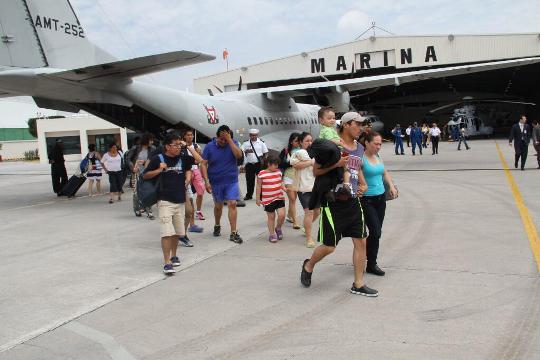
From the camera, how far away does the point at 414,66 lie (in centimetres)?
3584

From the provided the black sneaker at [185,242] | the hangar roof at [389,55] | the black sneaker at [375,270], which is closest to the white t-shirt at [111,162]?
the black sneaker at [185,242]

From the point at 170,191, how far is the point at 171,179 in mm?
154

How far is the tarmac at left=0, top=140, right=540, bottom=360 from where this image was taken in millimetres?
3812

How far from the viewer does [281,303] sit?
479 cm

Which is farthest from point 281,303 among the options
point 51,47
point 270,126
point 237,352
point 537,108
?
point 537,108

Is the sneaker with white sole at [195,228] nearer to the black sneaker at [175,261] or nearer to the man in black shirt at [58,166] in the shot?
the black sneaker at [175,261]

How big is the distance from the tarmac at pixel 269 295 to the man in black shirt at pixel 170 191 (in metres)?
0.39

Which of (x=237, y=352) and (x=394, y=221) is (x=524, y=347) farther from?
(x=394, y=221)

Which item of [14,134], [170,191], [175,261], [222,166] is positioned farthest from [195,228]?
[14,134]

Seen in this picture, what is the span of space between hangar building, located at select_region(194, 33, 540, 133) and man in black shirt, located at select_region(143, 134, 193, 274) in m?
16.3

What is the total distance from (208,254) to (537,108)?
5561cm

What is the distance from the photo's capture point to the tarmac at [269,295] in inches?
150

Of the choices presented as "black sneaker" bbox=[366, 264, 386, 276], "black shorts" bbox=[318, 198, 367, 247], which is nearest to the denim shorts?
"black sneaker" bbox=[366, 264, 386, 276]

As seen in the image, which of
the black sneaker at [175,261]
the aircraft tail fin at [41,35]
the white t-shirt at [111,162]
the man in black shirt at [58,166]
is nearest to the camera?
the black sneaker at [175,261]
